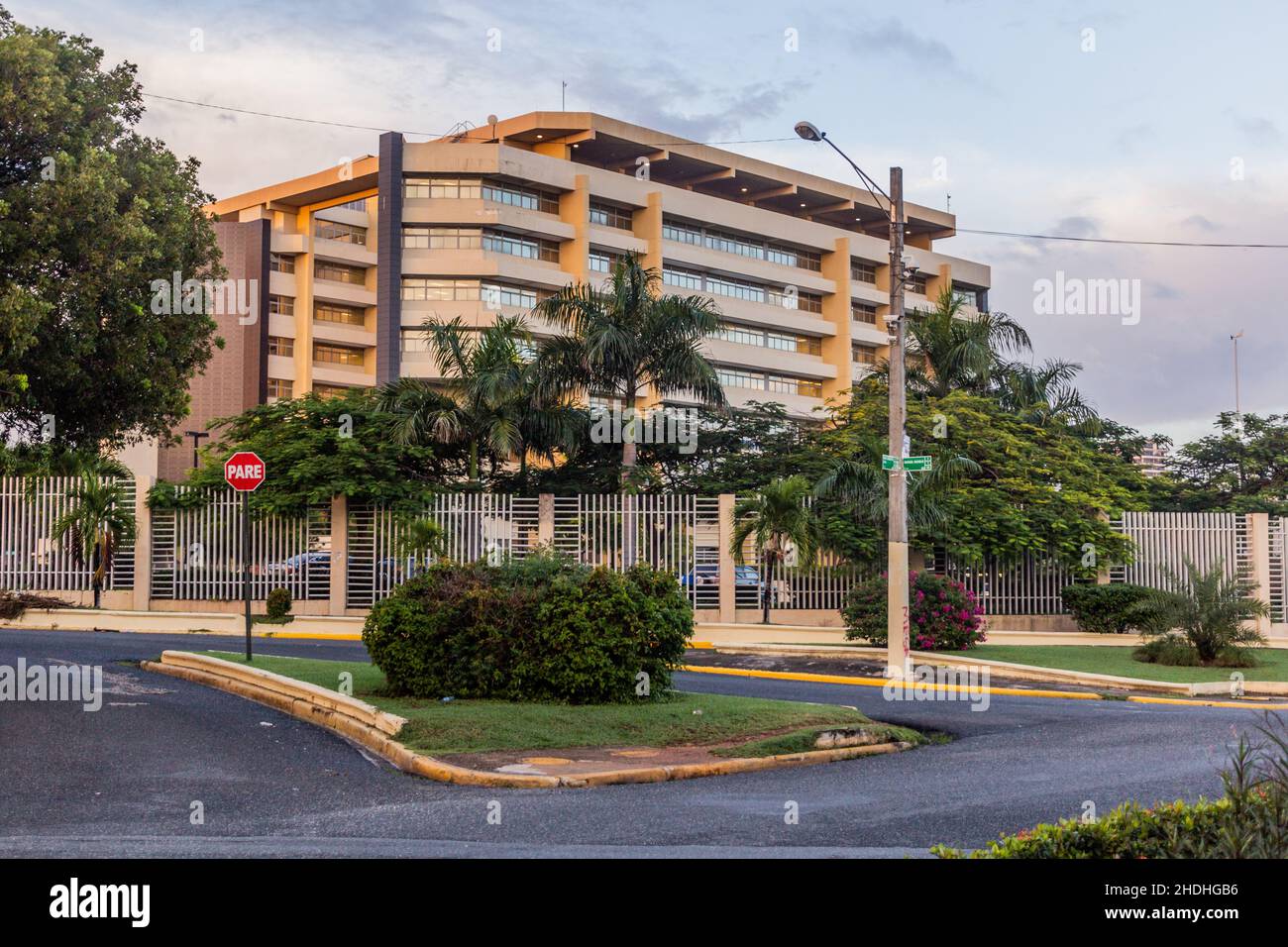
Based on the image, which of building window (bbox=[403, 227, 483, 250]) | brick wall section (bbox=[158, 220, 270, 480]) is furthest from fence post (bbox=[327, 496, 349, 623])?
brick wall section (bbox=[158, 220, 270, 480])

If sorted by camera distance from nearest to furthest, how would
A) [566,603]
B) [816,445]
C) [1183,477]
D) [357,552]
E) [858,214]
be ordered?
[566,603] < [357,552] < [816,445] < [1183,477] < [858,214]

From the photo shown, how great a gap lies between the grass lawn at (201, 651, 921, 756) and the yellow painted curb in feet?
15.0

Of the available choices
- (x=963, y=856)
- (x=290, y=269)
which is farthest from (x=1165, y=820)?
(x=290, y=269)

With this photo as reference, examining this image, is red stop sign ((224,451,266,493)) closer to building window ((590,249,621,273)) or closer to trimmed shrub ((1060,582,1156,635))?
trimmed shrub ((1060,582,1156,635))

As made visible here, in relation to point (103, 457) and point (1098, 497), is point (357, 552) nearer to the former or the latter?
point (103, 457)

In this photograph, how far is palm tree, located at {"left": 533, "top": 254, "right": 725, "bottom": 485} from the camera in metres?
30.7

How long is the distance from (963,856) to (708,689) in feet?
38.4

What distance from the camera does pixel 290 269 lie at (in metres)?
67.5

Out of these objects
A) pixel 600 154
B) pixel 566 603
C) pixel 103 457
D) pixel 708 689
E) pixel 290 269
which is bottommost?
pixel 708 689

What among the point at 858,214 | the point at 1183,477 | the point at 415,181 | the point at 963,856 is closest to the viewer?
the point at 963,856

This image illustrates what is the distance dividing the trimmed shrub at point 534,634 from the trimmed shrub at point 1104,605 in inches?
645

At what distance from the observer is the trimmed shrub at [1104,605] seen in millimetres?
27531

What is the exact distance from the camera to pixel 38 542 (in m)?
28.6

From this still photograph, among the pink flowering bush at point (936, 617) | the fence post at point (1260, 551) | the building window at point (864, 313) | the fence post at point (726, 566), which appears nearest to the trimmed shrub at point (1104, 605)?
the fence post at point (1260, 551)
